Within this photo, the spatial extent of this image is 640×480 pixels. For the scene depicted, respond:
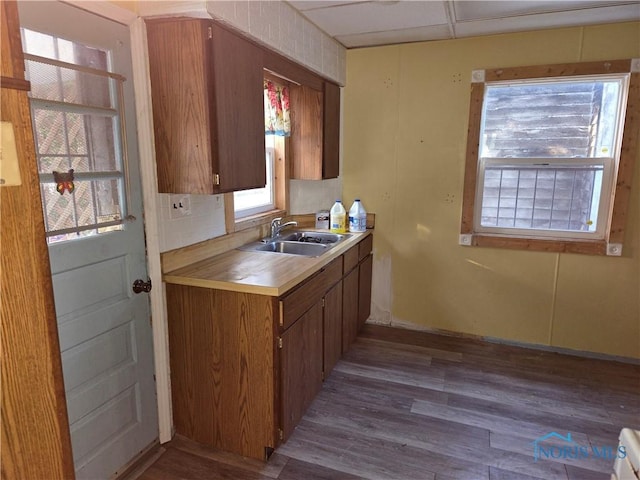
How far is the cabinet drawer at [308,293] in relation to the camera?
1868mm

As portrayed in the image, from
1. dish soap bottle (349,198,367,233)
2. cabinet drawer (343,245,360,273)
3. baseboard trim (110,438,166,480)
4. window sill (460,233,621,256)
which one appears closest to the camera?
baseboard trim (110,438,166,480)

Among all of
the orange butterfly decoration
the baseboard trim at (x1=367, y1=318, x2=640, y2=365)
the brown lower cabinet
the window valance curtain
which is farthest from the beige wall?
the orange butterfly decoration

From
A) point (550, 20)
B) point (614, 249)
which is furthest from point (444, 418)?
point (550, 20)

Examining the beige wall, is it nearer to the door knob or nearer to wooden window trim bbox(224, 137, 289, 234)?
wooden window trim bbox(224, 137, 289, 234)

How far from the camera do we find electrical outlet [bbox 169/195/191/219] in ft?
6.51

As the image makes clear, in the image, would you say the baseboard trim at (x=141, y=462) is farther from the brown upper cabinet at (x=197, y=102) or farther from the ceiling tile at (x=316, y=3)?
the ceiling tile at (x=316, y=3)

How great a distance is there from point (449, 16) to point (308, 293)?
1944mm

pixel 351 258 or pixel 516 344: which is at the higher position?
pixel 351 258

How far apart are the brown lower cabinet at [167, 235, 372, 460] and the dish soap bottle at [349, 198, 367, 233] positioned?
1.12 metres

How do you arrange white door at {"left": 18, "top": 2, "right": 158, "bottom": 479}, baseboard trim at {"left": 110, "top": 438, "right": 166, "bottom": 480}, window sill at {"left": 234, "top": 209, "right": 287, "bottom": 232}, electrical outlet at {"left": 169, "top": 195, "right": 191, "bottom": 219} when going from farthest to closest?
window sill at {"left": 234, "top": 209, "right": 287, "bottom": 232} < electrical outlet at {"left": 169, "top": 195, "right": 191, "bottom": 219} < baseboard trim at {"left": 110, "top": 438, "right": 166, "bottom": 480} < white door at {"left": 18, "top": 2, "right": 158, "bottom": 479}

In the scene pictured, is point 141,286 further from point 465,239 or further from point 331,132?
point 465,239

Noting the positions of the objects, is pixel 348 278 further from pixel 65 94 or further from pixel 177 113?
pixel 65 94

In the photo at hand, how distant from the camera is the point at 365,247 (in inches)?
128

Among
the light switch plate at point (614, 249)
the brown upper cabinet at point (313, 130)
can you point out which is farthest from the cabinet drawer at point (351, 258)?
the light switch plate at point (614, 249)
